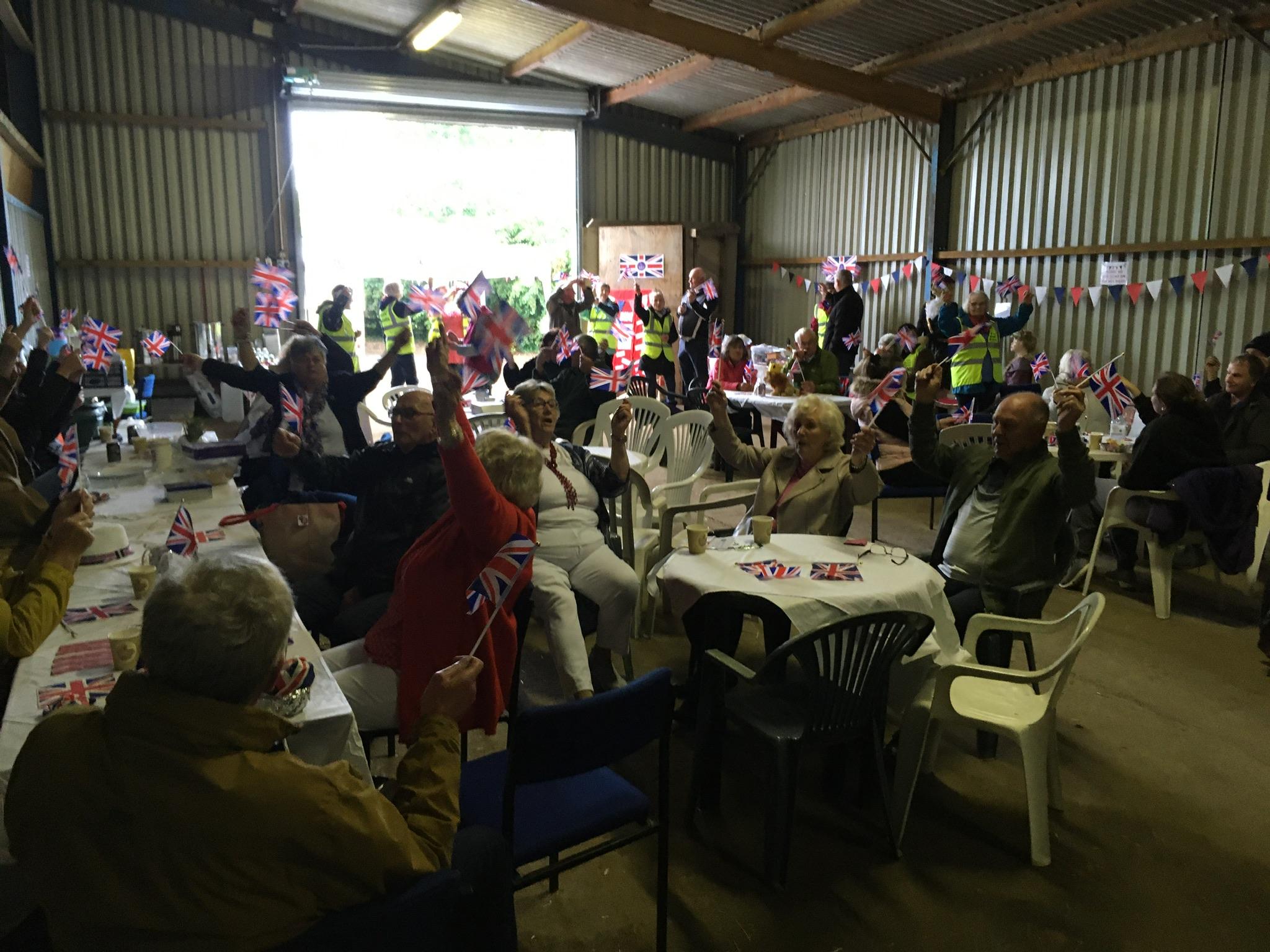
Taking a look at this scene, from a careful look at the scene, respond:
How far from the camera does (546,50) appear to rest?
10.8 m

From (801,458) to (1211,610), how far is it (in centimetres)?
258

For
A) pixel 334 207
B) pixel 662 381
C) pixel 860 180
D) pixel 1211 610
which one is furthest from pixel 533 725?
pixel 334 207

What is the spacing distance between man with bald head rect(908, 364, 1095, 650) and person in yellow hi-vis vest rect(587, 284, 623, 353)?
296 inches

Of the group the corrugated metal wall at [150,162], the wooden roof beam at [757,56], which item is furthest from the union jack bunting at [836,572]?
the corrugated metal wall at [150,162]

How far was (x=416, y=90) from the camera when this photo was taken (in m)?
11.3

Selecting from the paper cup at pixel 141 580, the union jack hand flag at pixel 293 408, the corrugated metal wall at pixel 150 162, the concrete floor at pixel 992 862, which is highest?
the corrugated metal wall at pixel 150 162

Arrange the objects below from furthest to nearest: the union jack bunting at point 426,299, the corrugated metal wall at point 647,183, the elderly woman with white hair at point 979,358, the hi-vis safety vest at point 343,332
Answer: the corrugated metal wall at point 647,183 → the hi-vis safety vest at point 343,332 → the elderly woman with white hair at point 979,358 → the union jack bunting at point 426,299

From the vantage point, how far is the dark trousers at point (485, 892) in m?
1.51

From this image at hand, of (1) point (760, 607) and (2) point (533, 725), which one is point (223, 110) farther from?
(2) point (533, 725)

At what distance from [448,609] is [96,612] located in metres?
0.81

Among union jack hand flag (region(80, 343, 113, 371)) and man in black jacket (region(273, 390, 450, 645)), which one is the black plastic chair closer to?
man in black jacket (region(273, 390, 450, 645))

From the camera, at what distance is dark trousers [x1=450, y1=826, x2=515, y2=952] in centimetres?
151

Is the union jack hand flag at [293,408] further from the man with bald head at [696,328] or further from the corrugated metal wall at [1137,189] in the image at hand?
the corrugated metal wall at [1137,189]

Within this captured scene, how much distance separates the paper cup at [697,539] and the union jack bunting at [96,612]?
168 centimetres
